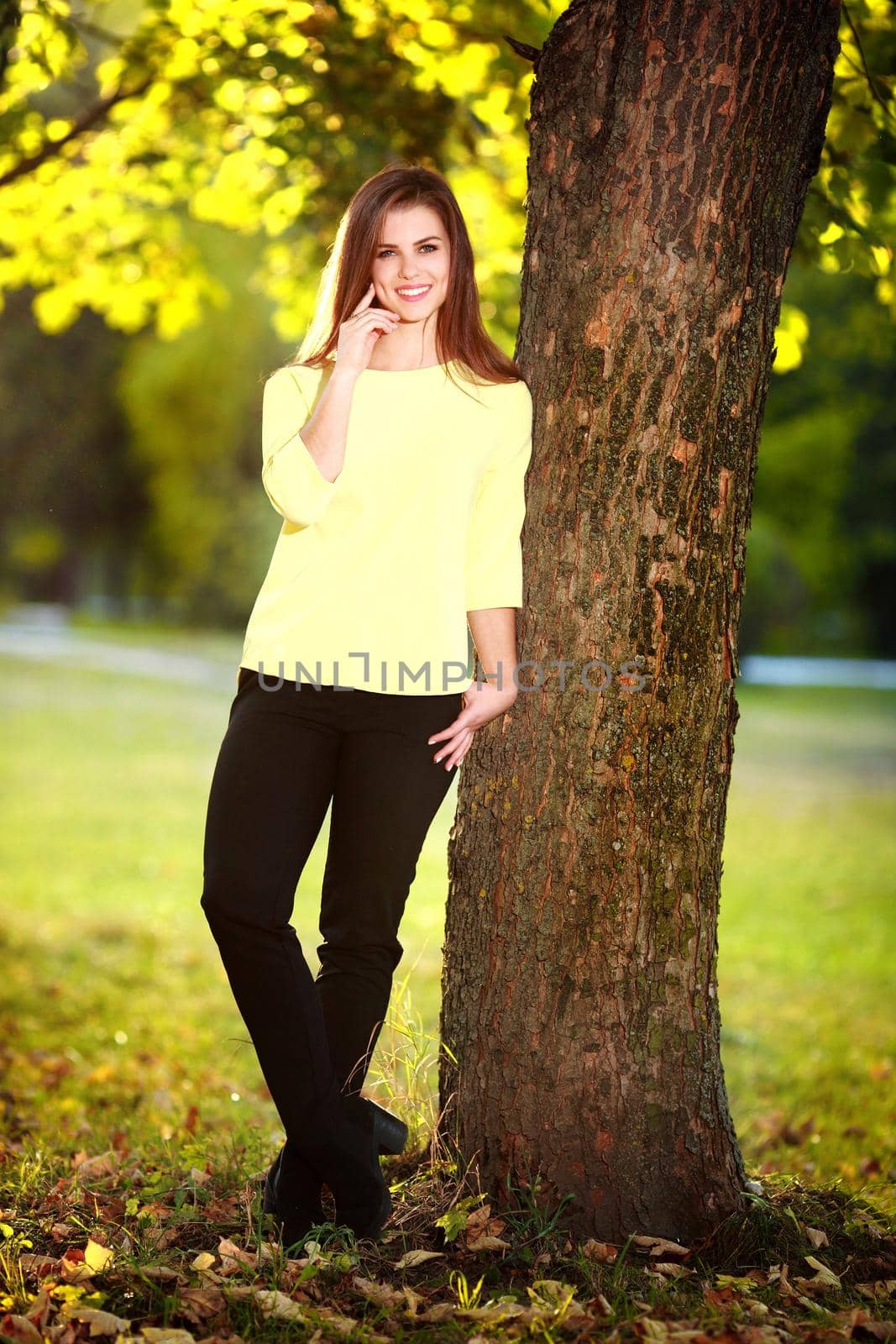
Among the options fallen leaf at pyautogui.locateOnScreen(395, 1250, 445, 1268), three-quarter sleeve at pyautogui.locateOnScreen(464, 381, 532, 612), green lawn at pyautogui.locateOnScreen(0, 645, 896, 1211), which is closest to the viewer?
fallen leaf at pyautogui.locateOnScreen(395, 1250, 445, 1268)

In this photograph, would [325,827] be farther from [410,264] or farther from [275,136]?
[410,264]

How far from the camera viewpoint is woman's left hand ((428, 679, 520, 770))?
9.12 ft

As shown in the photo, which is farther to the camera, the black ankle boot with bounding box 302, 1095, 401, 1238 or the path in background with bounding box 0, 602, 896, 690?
the path in background with bounding box 0, 602, 896, 690

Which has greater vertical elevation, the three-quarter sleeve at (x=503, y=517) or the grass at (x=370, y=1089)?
the three-quarter sleeve at (x=503, y=517)

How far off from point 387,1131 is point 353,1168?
0.22 m

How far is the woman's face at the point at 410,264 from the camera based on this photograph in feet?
9.01

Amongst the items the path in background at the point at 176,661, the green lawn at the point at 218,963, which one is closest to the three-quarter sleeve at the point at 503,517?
the green lawn at the point at 218,963

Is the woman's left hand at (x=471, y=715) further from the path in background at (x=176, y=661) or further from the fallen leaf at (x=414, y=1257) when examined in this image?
the path in background at (x=176, y=661)

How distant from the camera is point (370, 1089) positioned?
3.28 m

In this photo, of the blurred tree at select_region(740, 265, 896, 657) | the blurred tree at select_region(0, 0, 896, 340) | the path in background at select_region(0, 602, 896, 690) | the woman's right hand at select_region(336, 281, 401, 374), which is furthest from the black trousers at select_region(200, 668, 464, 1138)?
the blurred tree at select_region(740, 265, 896, 657)

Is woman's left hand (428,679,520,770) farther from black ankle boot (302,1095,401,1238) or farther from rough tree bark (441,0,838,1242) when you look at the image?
black ankle boot (302,1095,401,1238)

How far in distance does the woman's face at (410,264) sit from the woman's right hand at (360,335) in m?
0.06

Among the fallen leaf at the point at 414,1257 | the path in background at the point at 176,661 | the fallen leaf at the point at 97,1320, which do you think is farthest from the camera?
the path in background at the point at 176,661

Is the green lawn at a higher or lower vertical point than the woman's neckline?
lower
